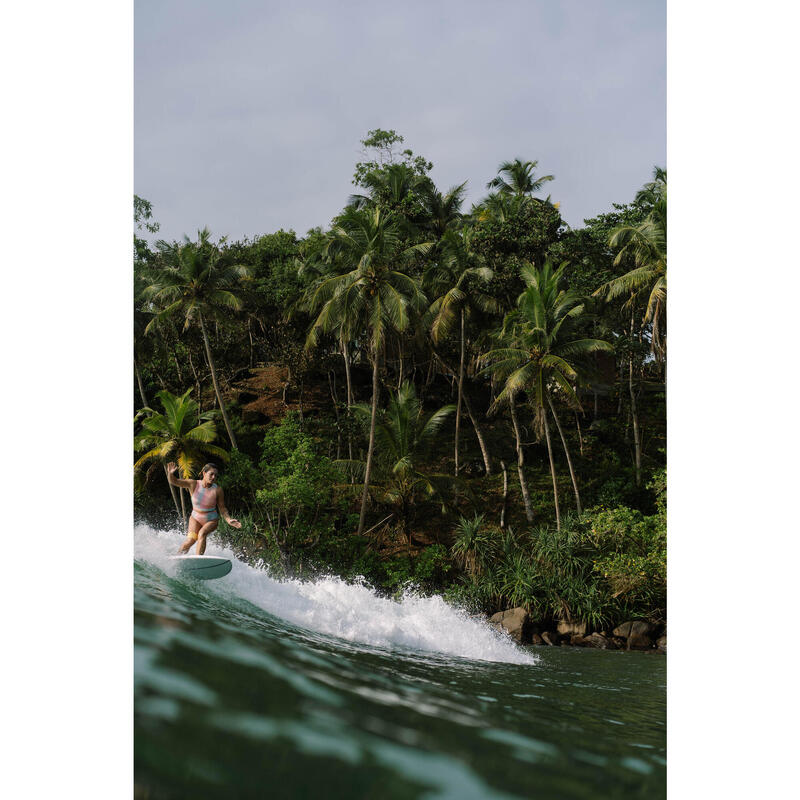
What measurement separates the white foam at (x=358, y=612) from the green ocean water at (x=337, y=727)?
1.62 metres

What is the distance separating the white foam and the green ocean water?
5.33 feet

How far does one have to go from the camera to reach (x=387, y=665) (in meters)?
3.38

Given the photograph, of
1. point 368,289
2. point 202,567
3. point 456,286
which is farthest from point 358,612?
point 456,286

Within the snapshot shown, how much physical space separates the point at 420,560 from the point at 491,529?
163 centimetres

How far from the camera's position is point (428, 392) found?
62.5 feet

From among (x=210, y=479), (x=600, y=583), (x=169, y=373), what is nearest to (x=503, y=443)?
(x=600, y=583)

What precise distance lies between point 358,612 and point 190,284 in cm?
783

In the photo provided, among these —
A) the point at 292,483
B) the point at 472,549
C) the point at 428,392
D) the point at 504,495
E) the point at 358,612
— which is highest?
the point at 428,392

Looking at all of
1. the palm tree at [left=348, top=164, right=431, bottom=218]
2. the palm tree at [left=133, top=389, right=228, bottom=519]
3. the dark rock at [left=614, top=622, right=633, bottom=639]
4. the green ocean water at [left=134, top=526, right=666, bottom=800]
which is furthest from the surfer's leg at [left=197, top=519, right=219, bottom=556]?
the palm tree at [left=348, top=164, right=431, bottom=218]

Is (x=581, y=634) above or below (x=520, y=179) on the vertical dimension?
below

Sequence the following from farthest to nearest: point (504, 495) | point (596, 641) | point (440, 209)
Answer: point (440, 209), point (504, 495), point (596, 641)

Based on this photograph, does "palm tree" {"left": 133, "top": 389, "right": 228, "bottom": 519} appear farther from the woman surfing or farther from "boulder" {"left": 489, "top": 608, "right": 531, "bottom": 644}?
the woman surfing

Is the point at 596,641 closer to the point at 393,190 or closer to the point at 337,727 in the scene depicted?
the point at 337,727

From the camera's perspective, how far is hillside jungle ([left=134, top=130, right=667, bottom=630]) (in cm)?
1112
